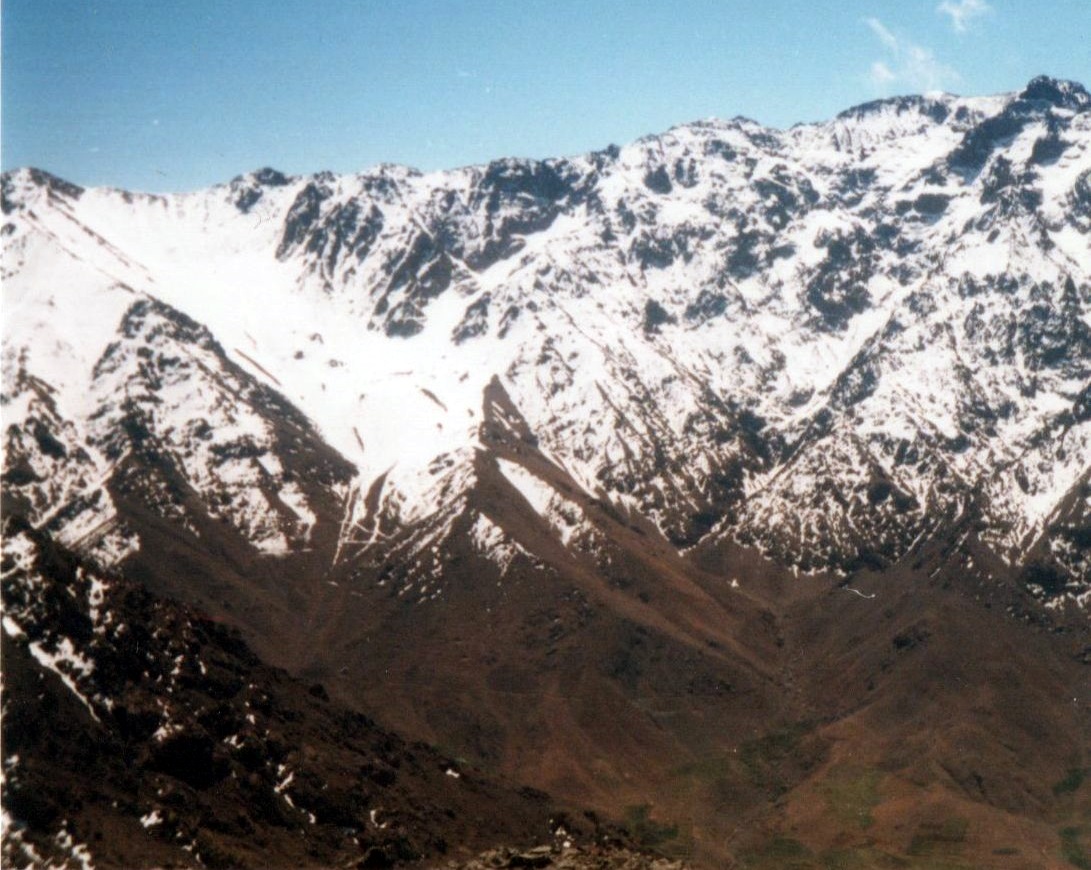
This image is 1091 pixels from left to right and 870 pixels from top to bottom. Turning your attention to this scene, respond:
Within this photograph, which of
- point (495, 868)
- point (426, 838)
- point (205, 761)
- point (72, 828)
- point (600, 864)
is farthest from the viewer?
point (426, 838)

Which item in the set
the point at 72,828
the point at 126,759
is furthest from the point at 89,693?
the point at 72,828

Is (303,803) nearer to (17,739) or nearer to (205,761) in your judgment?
(205,761)

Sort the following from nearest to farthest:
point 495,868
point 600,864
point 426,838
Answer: point 600,864
point 495,868
point 426,838

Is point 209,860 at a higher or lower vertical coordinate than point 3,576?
lower

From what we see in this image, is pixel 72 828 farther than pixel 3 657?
No

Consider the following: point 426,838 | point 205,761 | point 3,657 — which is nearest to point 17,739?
point 3,657

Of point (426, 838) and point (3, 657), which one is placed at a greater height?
point (3, 657)

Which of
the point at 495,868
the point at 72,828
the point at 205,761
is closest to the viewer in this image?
the point at 495,868

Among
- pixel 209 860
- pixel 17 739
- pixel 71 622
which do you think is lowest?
pixel 209 860

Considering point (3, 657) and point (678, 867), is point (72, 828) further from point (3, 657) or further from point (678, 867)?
Result: point (678, 867)
